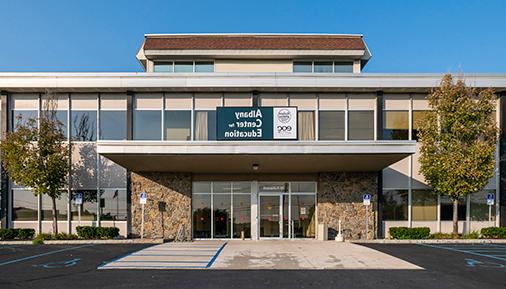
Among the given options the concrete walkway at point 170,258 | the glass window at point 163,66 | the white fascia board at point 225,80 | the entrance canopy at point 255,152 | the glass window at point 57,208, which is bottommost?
the concrete walkway at point 170,258

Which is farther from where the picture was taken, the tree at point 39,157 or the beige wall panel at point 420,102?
the beige wall panel at point 420,102

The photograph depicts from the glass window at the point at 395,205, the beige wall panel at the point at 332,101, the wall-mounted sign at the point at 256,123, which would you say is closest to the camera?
the wall-mounted sign at the point at 256,123

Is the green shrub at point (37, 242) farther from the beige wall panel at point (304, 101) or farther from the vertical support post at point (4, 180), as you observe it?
the beige wall panel at point (304, 101)

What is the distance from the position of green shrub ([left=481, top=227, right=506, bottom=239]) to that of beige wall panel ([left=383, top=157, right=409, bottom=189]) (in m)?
4.04

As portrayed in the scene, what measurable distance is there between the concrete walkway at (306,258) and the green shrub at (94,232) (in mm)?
6143

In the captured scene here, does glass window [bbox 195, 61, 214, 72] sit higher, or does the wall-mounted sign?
glass window [bbox 195, 61, 214, 72]

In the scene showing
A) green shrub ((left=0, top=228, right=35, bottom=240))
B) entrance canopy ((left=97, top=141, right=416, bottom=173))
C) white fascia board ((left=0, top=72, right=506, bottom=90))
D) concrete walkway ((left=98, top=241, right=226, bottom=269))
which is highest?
white fascia board ((left=0, top=72, right=506, bottom=90))

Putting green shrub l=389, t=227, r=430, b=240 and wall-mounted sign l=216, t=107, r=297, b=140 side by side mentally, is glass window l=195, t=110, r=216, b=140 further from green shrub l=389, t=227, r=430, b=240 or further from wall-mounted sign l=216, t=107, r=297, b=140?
green shrub l=389, t=227, r=430, b=240

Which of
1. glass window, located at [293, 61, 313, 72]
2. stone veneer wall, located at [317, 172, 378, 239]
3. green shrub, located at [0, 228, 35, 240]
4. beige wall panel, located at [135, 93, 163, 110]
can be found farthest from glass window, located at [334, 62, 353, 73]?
green shrub, located at [0, 228, 35, 240]

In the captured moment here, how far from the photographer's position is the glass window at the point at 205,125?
21.7 m

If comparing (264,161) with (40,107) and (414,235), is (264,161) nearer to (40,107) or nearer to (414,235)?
(414,235)

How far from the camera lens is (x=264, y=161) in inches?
733

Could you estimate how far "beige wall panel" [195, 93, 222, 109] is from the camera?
22.0 meters

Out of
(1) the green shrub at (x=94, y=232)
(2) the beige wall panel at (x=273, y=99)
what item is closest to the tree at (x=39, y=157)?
(1) the green shrub at (x=94, y=232)
